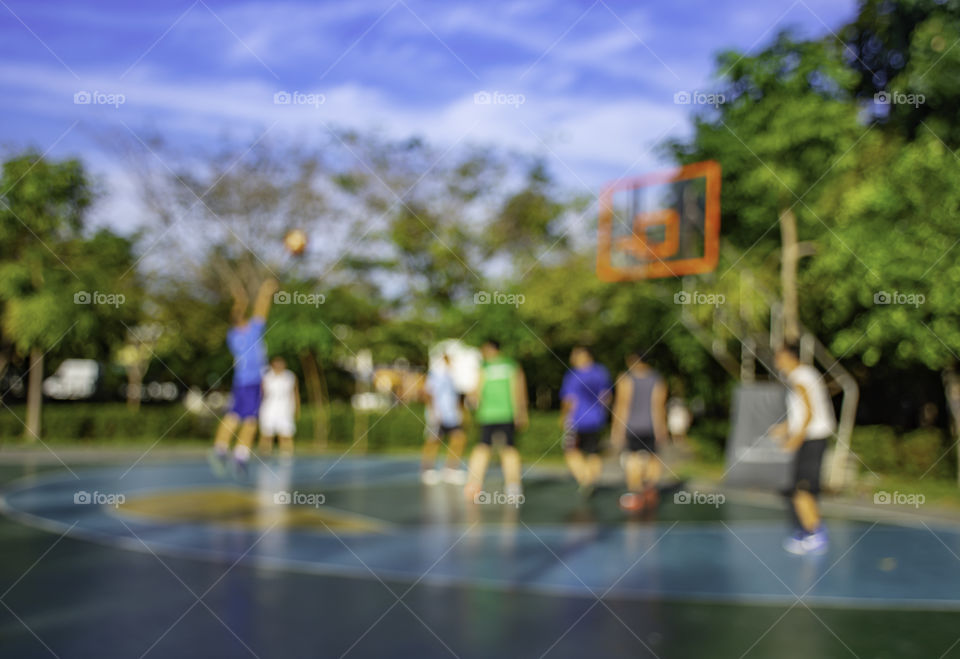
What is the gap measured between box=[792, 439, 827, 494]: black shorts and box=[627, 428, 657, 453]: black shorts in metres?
3.63

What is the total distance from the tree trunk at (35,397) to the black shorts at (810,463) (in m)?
19.7

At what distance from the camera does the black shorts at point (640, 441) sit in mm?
12375

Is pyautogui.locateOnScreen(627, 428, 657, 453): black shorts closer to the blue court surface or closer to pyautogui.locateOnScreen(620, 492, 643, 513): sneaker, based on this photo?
pyautogui.locateOnScreen(620, 492, 643, 513): sneaker

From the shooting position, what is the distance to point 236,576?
6.95 metres

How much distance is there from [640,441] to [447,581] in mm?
5933

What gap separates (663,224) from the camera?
15750mm

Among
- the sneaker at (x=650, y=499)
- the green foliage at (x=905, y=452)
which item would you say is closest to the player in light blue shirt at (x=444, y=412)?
the sneaker at (x=650, y=499)

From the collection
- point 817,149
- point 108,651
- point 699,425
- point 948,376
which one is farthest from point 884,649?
point 699,425

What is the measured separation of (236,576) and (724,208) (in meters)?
16.8

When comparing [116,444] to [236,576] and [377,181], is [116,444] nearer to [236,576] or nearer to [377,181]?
[377,181]

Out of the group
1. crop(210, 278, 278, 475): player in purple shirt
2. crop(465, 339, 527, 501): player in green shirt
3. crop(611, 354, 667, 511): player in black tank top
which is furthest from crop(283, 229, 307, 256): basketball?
crop(611, 354, 667, 511): player in black tank top

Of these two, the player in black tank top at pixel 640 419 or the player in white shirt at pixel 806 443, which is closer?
the player in white shirt at pixel 806 443

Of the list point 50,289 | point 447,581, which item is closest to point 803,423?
point 447,581

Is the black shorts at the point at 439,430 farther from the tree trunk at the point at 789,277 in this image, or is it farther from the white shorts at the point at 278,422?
the tree trunk at the point at 789,277
